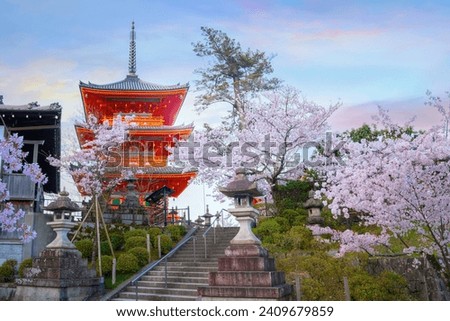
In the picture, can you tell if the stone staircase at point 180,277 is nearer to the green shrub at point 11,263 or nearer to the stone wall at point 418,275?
the green shrub at point 11,263

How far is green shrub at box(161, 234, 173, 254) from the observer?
1289 cm

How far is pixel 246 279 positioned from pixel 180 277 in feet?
12.3

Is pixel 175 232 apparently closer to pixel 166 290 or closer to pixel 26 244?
pixel 166 290

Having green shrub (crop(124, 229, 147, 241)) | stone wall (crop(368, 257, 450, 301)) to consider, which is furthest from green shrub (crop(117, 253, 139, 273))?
stone wall (crop(368, 257, 450, 301))

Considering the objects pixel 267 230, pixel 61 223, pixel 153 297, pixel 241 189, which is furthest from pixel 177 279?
pixel 241 189

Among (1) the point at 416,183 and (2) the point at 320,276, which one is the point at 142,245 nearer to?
(2) the point at 320,276

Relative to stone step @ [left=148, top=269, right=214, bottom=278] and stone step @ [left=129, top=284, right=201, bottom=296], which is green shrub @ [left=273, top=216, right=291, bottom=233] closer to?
stone step @ [left=148, top=269, right=214, bottom=278]

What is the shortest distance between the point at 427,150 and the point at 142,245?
867 centimetres

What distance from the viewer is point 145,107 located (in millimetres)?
23797

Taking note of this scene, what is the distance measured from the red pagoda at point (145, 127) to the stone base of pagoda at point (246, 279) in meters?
12.1

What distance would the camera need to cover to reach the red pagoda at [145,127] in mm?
20781

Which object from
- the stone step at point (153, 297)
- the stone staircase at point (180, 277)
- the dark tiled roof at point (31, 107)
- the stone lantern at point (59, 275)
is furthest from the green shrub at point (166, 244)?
the dark tiled roof at point (31, 107)

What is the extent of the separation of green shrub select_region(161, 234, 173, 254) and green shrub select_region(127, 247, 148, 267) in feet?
2.84
